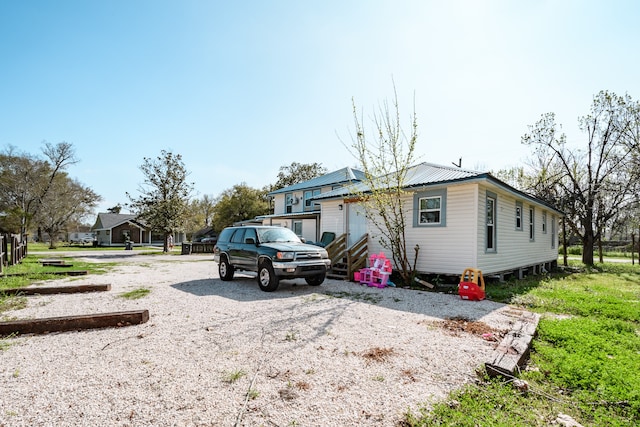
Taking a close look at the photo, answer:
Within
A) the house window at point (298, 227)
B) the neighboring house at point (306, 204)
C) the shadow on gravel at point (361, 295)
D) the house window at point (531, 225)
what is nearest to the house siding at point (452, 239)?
the shadow on gravel at point (361, 295)

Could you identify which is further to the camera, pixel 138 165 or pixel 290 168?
pixel 290 168

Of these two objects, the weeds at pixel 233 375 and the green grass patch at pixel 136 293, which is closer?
the weeds at pixel 233 375

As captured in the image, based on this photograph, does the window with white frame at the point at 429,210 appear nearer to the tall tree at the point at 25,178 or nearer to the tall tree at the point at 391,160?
the tall tree at the point at 391,160

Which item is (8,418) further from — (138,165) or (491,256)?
(138,165)

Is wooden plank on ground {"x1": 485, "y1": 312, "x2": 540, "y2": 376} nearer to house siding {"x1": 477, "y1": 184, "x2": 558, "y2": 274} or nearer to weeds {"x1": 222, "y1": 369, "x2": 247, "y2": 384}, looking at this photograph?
weeds {"x1": 222, "y1": 369, "x2": 247, "y2": 384}

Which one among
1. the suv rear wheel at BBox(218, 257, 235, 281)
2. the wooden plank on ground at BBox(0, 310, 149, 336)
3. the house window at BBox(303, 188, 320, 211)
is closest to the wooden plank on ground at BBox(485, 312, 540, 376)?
the wooden plank on ground at BBox(0, 310, 149, 336)

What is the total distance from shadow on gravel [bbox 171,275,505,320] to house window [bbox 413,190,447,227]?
2.59 metres

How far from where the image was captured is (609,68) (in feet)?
41.2

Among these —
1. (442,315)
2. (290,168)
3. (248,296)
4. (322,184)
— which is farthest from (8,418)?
(290,168)

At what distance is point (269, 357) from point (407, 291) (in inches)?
240

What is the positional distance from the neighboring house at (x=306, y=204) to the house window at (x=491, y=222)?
11.1m

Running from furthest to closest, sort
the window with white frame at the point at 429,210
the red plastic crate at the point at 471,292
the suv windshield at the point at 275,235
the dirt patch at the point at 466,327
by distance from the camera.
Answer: the window with white frame at the point at 429,210
the suv windshield at the point at 275,235
the red plastic crate at the point at 471,292
the dirt patch at the point at 466,327

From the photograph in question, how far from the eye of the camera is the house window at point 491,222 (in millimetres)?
10711

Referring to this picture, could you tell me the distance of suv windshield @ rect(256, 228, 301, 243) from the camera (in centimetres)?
970
